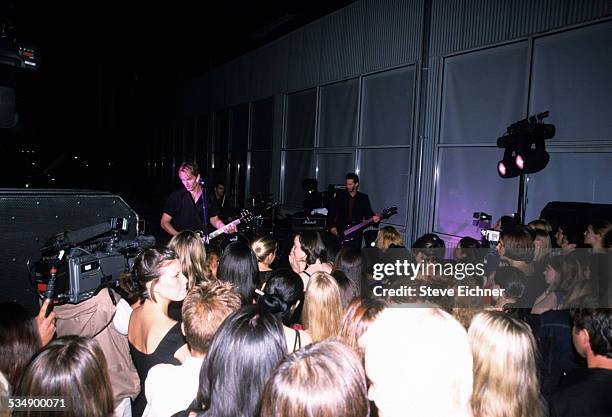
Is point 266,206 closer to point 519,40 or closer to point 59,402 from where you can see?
point 519,40

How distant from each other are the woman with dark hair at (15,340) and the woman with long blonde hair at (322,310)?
1319 mm

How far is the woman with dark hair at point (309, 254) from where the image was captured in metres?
3.53

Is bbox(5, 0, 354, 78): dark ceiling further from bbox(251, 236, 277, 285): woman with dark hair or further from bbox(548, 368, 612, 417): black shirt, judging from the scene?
bbox(548, 368, 612, 417): black shirt

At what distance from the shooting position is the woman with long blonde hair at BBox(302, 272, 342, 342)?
7.66ft

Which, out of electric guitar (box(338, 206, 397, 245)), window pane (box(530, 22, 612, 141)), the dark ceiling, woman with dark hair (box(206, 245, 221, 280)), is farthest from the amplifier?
the dark ceiling

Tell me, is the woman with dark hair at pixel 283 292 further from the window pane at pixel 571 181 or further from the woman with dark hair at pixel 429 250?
the window pane at pixel 571 181

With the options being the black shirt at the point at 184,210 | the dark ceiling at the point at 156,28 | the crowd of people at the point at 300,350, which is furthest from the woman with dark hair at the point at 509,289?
Answer: the dark ceiling at the point at 156,28

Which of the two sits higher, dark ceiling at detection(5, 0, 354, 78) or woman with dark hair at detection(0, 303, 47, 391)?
dark ceiling at detection(5, 0, 354, 78)

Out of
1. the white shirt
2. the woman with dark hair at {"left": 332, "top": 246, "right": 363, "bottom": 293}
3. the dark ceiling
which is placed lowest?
the white shirt

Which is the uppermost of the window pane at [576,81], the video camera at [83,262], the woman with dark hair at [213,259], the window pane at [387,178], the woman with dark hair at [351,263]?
the window pane at [576,81]

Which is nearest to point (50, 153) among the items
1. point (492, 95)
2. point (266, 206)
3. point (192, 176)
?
point (266, 206)

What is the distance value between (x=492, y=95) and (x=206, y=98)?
36.3 ft

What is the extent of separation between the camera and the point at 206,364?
148 centimetres

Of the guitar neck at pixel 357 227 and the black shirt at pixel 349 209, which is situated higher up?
the black shirt at pixel 349 209
